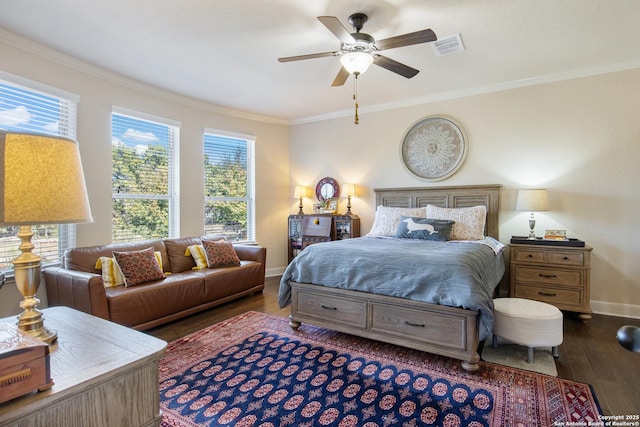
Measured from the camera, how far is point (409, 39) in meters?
2.31

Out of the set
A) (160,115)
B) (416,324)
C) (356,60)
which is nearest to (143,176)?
(160,115)

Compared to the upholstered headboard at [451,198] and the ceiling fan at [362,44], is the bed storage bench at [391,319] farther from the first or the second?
the upholstered headboard at [451,198]

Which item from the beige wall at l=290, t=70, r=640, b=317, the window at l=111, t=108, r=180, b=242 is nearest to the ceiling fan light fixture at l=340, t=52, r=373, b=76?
the beige wall at l=290, t=70, r=640, b=317

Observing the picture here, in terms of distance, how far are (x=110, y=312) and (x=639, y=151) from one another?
5396 mm

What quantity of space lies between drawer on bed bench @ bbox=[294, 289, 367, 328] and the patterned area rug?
211 millimetres

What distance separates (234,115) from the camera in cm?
509

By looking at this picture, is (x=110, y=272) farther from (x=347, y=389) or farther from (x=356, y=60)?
(x=356, y=60)

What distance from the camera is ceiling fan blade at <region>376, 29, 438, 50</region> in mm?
2204

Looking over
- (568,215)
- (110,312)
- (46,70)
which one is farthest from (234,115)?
(568,215)

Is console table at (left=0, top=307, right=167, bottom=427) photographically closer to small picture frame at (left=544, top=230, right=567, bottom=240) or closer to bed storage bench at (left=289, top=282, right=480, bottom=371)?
bed storage bench at (left=289, top=282, right=480, bottom=371)

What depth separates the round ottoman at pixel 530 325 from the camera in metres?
2.36

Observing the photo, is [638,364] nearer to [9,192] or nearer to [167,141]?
[9,192]

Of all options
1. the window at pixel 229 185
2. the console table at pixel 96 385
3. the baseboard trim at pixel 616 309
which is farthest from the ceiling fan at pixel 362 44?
the baseboard trim at pixel 616 309

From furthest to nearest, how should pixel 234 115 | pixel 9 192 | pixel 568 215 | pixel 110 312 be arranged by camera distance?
pixel 234 115 < pixel 568 215 < pixel 110 312 < pixel 9 192
